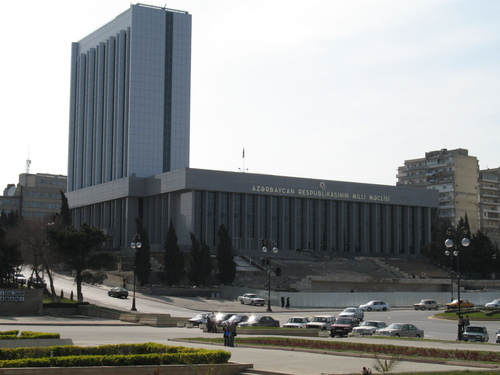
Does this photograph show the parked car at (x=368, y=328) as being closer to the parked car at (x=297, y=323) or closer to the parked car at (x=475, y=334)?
the parked car at (x=297, y=323)

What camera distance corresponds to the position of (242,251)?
120 meters

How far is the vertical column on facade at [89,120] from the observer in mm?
165125

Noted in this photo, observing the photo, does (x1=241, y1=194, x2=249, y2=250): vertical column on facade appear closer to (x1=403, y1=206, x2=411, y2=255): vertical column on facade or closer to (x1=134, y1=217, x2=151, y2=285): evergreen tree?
(x1=403, y1=206, x2=411, y2=255): vertical column on facade

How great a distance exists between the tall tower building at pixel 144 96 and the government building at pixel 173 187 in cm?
19

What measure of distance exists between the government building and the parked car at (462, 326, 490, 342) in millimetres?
77363

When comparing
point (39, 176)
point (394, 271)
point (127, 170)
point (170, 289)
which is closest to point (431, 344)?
point (170, 289)

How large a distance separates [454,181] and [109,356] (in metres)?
147

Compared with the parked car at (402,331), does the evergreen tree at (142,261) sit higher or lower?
higher

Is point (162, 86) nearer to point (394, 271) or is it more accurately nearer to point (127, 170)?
point (127, 170)

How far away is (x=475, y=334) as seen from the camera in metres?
43.8

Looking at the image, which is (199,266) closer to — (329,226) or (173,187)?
(173,187)

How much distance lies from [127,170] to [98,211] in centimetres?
950

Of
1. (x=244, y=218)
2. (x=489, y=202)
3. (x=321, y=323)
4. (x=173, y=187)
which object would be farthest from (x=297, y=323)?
(x=489, y=202)

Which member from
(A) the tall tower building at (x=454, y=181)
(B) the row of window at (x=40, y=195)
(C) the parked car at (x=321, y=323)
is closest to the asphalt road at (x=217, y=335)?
(C) the parked car at (x=321, y=323)
